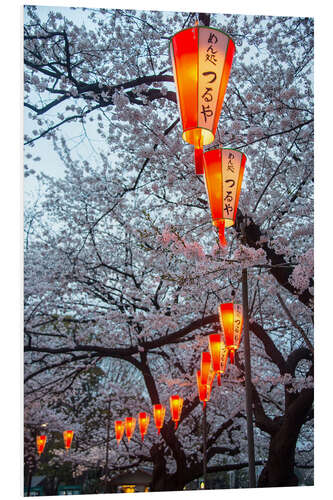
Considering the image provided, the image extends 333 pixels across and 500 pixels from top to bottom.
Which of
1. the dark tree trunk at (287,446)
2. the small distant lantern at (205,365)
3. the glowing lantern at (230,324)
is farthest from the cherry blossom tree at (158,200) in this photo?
the small distant lantern at (205,365)

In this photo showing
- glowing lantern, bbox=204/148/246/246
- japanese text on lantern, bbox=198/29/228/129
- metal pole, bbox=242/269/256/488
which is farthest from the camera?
metal pole, bbox=242/269/256/488

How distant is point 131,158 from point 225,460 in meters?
9.40

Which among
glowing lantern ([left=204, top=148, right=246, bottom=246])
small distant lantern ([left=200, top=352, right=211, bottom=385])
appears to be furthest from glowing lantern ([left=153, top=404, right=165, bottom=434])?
glowing lantern ([left=204, top=148, right=246, bottom=246])

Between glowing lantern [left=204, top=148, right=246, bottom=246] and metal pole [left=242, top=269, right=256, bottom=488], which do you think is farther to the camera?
metal pole [left=242, top=269, right=256, bottom=488]

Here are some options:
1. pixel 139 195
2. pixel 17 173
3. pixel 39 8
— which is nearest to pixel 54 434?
pixel 139 195

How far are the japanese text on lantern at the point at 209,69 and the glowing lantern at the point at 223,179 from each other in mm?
852

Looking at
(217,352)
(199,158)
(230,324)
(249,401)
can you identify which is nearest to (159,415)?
(217,352)

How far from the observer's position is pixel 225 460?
11.9 metres

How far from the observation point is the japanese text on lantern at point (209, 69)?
1.93m

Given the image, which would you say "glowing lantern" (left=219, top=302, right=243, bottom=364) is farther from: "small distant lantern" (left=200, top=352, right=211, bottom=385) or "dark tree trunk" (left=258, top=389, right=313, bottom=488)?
"small distant lantern" (left=200, top=352, right=211, bottom=385)

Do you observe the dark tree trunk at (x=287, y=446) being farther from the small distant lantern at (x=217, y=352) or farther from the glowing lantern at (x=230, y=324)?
the glowing lantern at (x=230, y=324)

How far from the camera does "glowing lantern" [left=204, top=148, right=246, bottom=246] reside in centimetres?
283

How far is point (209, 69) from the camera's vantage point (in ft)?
6.49

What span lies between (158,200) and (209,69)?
12.3 ft
